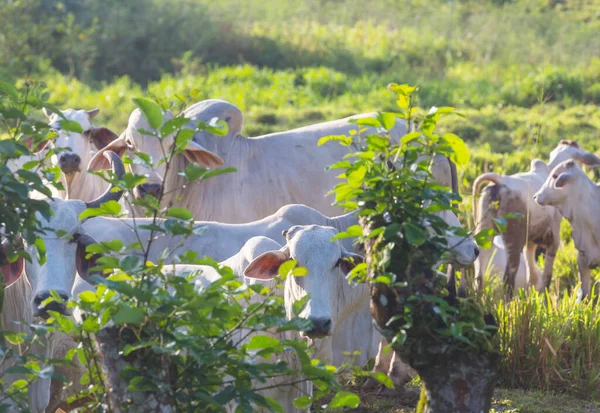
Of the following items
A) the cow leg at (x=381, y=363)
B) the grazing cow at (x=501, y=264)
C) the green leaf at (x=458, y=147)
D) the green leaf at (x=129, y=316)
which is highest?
the green leaf at (x=458, y=147)

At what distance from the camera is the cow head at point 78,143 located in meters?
6.68

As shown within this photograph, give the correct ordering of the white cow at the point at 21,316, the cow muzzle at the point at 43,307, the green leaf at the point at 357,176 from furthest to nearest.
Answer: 1. the white cow at the point at 21,316
2. the cow muzzle at the point at 43,307
3. the green leaf at the point at 357,176

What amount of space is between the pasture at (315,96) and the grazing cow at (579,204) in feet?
0.90

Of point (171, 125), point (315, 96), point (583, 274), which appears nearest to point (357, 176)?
point (171, 125)

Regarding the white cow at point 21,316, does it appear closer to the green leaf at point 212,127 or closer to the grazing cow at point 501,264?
the green leaf at point 212,127

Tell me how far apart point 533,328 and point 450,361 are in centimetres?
248

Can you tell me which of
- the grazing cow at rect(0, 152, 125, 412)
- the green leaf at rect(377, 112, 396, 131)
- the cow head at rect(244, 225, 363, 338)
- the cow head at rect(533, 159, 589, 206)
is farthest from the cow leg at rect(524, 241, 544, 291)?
the green leaf at rect(377, 112, 396, 131)

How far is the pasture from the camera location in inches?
123

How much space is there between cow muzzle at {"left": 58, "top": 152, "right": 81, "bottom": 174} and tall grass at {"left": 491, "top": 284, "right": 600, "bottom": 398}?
109 inches

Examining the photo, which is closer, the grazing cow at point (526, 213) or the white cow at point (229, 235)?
the white cow at point (229, 235)

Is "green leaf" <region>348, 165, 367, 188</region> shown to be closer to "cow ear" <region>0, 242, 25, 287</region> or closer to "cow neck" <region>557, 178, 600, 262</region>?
"cow ear" <region>0, 242, 25, 287</region>

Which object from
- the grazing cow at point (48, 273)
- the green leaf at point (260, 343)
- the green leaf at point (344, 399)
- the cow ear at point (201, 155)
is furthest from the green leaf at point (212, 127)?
the cow ear at point (201, 155)

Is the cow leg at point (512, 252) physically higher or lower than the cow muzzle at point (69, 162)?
lower

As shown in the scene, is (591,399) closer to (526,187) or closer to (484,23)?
(526,187)
